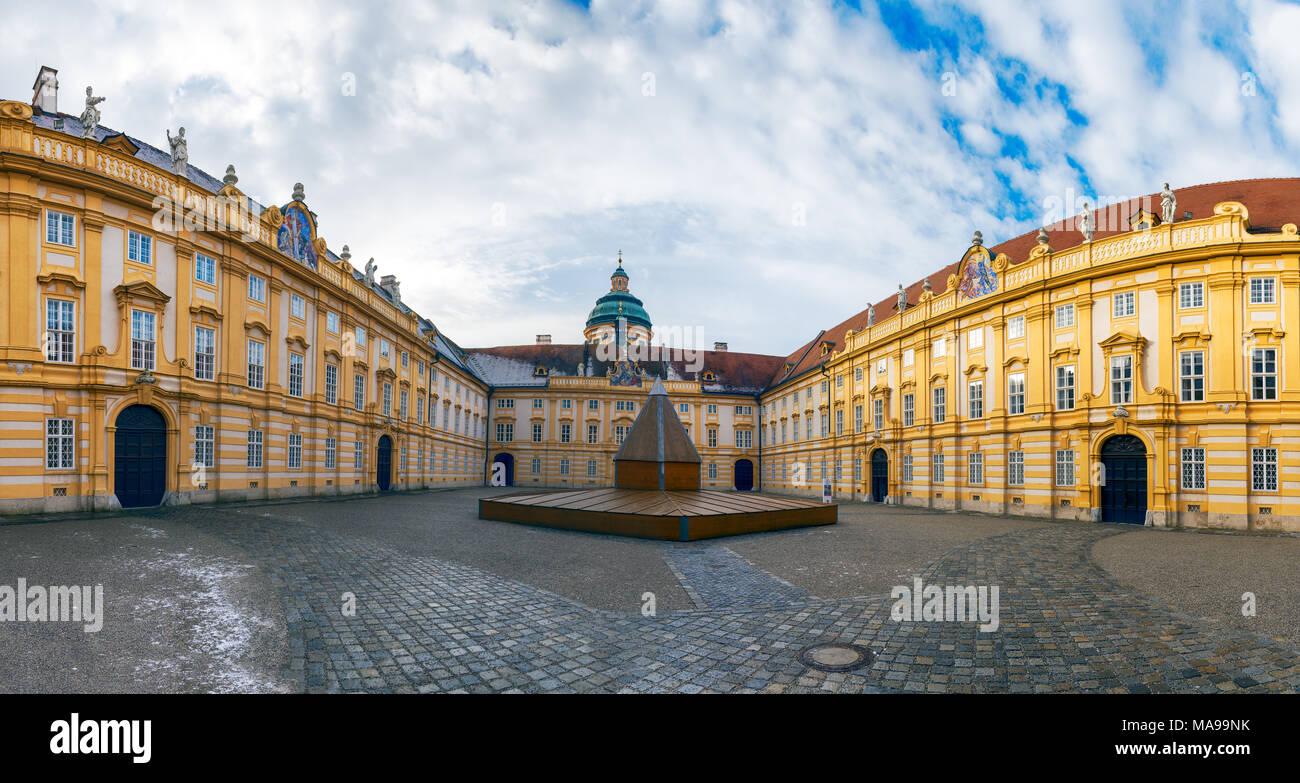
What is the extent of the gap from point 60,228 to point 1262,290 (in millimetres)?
41870

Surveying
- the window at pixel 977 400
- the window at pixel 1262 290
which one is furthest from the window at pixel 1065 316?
the window at pixel 1262 290

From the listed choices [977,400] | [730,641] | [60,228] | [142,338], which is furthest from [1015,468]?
[60,228]

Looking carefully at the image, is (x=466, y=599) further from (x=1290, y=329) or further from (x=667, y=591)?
(x=1290, y=329)

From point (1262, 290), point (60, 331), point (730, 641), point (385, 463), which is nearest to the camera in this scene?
point (730, 641)

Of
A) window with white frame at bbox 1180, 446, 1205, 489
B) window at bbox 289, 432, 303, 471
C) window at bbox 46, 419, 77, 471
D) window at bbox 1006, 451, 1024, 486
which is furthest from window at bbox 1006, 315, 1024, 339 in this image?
window at bbox 46, 419, 77, 471

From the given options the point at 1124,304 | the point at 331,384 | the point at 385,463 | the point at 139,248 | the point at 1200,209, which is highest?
the point at 1200,209

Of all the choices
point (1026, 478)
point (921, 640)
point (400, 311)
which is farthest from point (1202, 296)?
point (400, 311)

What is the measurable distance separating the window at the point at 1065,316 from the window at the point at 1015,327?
172 cm

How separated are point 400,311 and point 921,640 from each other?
132 feet

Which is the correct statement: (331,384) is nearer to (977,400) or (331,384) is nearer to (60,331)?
(60,331)

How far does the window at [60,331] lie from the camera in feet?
64.7

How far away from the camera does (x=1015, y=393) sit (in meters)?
29.1

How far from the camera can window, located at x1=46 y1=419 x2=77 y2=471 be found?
64.3 ft

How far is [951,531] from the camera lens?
20.3 m
